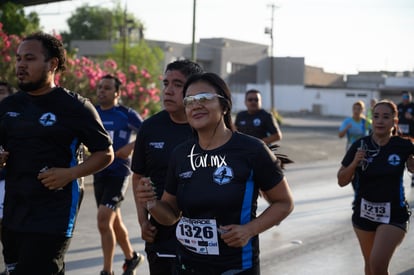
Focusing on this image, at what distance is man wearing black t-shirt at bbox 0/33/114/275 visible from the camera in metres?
3.95

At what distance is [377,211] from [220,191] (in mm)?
2652

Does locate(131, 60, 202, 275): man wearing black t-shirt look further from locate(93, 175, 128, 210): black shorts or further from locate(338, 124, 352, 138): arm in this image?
locate(338, 124, 352, 138): arm

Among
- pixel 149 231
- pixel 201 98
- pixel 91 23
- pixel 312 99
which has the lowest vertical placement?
pixel 312 99

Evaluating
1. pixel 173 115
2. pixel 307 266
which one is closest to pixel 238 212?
pixel 173 115

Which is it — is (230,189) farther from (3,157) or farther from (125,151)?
(125,151)

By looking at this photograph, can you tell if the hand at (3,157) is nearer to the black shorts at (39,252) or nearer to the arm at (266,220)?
the black shorts at (39,252)

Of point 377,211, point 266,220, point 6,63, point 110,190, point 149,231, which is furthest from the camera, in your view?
point 6,63

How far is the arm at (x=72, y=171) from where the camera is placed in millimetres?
3920

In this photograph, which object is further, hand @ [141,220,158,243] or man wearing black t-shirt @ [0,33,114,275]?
hand @ [141,220,158,243]

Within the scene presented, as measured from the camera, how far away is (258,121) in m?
10.5

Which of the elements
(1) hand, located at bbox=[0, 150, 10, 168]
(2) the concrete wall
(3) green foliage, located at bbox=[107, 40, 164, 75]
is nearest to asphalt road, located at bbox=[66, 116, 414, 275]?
(1) hand, located at bbox=[0, 150, 10, 168]

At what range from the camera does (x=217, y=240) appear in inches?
131

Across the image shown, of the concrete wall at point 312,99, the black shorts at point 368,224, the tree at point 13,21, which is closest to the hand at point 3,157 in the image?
the black shorts at point 368,224

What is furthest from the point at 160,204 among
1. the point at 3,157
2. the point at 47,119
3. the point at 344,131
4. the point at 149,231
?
the point at 344,131
